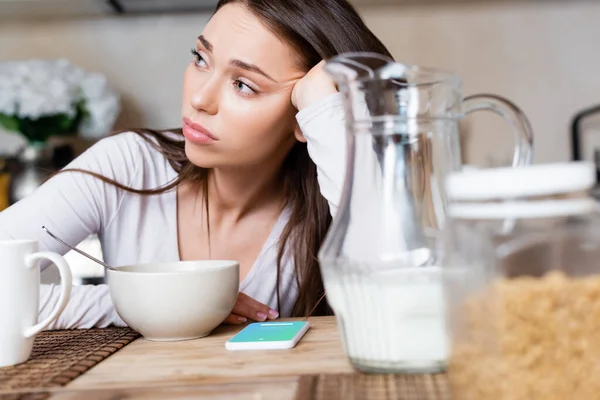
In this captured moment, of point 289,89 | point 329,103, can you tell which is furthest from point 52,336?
point 289,89

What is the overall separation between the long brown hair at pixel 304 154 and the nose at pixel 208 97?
14 cm

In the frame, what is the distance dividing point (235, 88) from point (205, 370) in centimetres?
62

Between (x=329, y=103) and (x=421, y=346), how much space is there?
0.47m

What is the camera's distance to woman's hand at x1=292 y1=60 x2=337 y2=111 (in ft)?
Result: 3.39

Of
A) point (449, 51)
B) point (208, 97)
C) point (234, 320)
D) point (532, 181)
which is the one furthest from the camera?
point (449, 51)

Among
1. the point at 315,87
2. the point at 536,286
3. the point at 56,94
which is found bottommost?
the point at 536,286

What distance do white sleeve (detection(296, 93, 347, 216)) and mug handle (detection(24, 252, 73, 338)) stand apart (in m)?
0.38

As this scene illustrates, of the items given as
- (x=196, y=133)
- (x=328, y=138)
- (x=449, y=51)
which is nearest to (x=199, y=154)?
(x=196, y=133)

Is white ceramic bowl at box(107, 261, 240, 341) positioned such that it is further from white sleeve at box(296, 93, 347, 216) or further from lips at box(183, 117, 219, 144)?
lips at box(183, 117, 219, 144)

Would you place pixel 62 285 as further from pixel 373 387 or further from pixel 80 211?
pixel 80 211

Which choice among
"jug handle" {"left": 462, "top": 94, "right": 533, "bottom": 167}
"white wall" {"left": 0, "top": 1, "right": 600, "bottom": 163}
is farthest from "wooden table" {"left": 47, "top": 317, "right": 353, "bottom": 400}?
"white wall" {"left": 0, "top": 1, "right": 600, "bottom": 163}

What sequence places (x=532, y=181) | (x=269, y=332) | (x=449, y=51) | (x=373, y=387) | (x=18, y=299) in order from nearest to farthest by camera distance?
(x=532, y=181) → (x=373, y=387) → (x=18, y=299) → (x=269, y=332) → (x=449, y=51)

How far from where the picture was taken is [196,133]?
1152 mm

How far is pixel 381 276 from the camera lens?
58 centimetres
